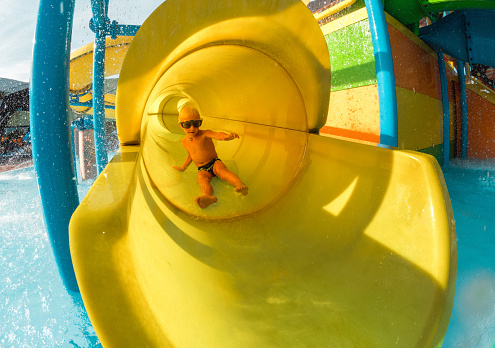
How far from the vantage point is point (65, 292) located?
5.19 feet

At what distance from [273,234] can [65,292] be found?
4.14 feet

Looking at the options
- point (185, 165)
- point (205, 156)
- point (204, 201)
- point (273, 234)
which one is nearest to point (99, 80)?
point (185, 165)

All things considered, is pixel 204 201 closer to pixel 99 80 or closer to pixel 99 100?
pixel 99 100

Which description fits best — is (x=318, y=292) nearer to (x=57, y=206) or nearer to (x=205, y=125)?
(x=57, y=206)

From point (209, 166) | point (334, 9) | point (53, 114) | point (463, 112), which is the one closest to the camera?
point (53, 114)

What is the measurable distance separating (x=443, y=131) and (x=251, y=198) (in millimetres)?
3736

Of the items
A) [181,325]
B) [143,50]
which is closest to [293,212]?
[181,325]

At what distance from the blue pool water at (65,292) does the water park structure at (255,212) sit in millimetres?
208

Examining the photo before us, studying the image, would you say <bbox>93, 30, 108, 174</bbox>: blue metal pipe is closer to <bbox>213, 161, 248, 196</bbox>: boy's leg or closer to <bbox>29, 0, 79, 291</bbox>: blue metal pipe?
<bbox>29, 0, 79, 291</bbox>: blue metal pipe

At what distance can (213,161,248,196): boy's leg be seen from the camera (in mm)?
1724

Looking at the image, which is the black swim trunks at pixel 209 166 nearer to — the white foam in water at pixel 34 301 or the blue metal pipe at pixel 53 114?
the blue metal pipe at pixel 53 114

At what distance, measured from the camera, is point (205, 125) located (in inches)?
131

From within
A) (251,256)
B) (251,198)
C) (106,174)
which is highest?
(106,174)

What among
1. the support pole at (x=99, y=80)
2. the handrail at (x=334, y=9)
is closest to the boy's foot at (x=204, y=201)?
the support pole at (x=99, y=80)
